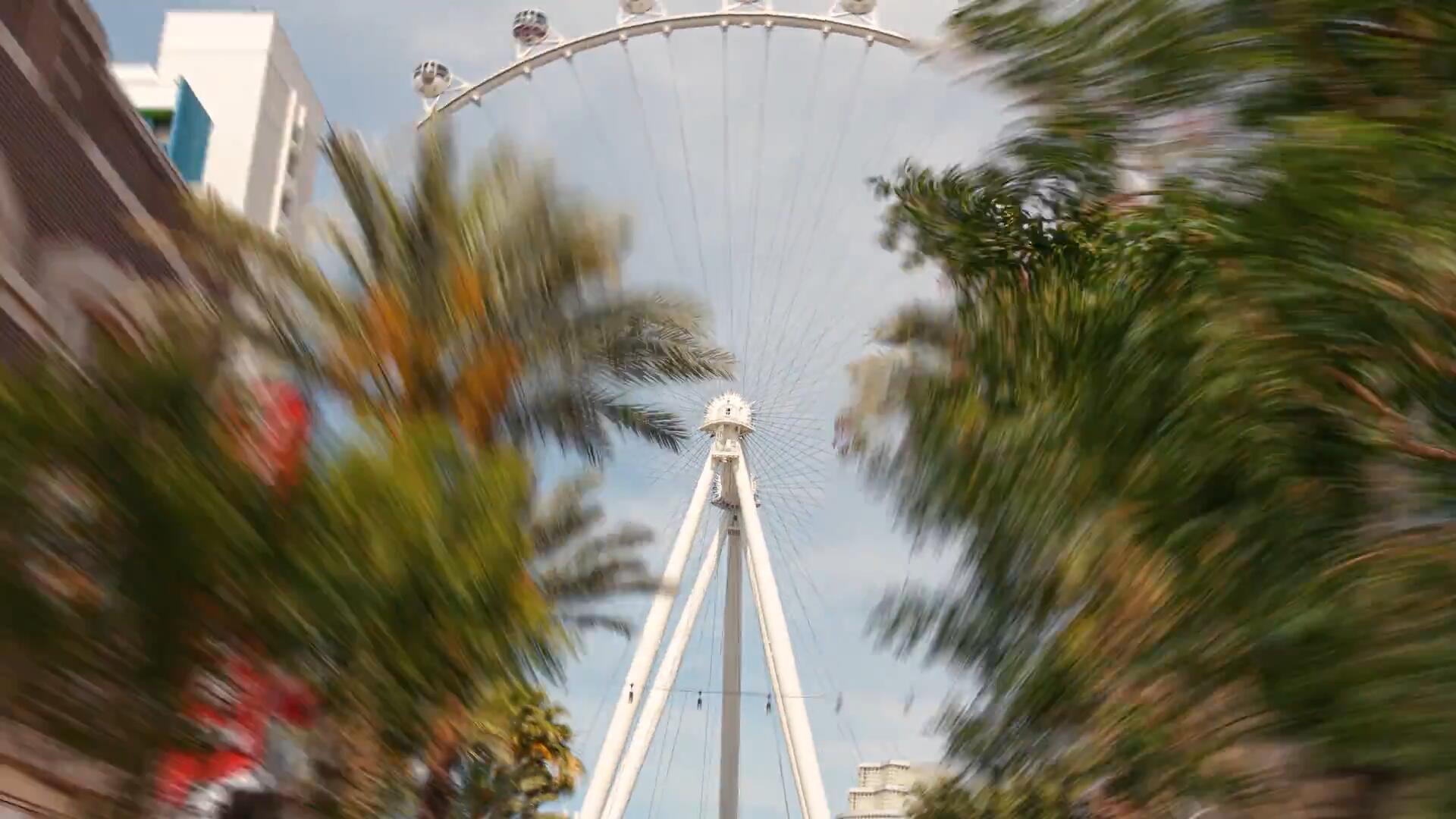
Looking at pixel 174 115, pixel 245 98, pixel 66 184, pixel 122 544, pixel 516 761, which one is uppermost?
pixel 245 98

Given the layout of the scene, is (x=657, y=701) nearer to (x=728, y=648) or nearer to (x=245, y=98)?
(x=728, y=648)

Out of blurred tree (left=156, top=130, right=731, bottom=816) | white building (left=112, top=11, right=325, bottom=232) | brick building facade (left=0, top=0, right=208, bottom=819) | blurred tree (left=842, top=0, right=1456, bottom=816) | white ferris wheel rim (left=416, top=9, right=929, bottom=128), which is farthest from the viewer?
white building (left=112, top=11, right=325, bottom=232)

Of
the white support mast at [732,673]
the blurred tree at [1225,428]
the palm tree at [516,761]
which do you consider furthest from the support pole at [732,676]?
the blurred tree at [1225,428]

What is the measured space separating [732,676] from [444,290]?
23.7m

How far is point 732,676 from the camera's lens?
33000 mm

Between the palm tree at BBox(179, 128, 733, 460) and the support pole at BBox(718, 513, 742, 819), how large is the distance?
21.8 metres

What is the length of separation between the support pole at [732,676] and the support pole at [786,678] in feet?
6.12

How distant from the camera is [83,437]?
23.3ft

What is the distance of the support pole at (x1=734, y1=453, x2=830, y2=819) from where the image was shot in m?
27.5

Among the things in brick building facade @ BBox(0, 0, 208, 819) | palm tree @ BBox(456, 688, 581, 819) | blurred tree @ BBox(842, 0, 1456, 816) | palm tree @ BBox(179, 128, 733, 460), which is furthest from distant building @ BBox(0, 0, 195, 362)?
blurred tree @ BBox(842, 0, 1456, 816)

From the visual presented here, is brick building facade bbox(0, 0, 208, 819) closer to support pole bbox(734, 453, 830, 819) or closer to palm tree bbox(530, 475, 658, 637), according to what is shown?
palm tree bbox(530, 475, 658, 637)

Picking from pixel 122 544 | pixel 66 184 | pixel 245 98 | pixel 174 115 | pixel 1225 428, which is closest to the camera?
pixel 1225 428

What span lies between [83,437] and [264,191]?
41.6m

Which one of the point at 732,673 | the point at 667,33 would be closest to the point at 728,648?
the point at 732,673
